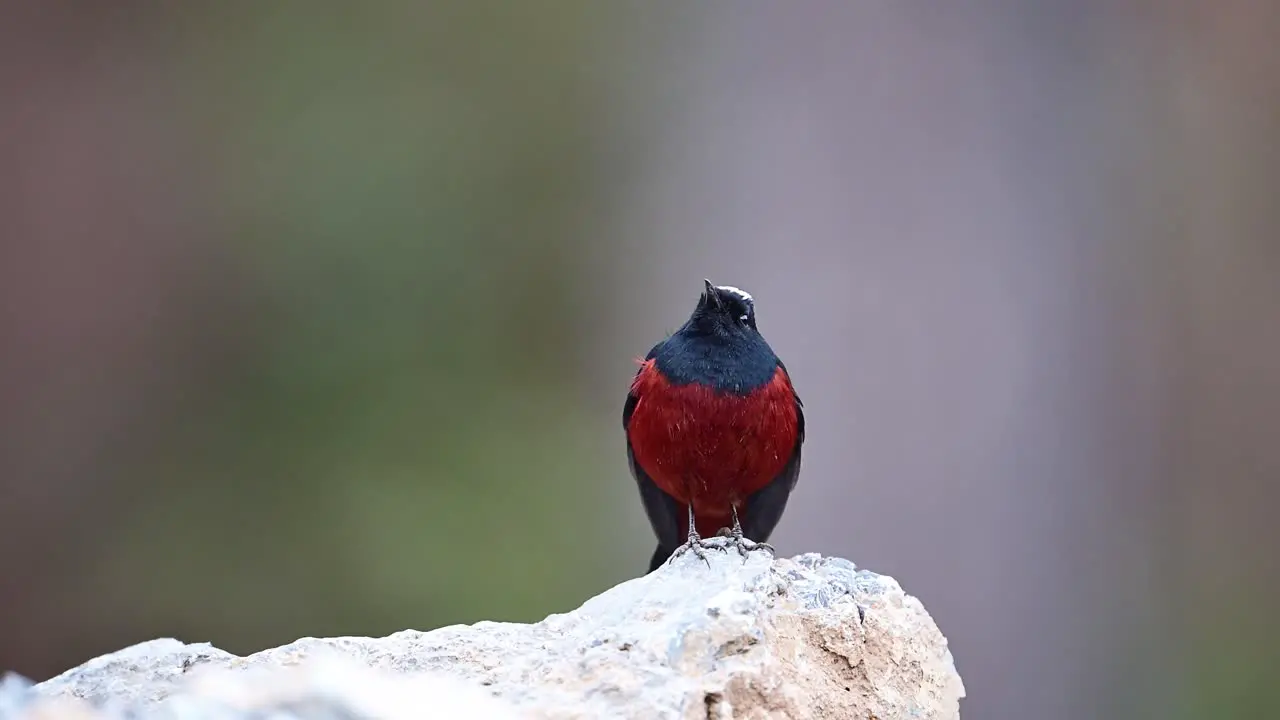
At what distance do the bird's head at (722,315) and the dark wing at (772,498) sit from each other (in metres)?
0.16

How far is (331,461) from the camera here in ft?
19.3

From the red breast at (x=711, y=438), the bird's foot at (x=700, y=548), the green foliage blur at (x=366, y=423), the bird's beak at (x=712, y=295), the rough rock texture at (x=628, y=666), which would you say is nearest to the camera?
the rough rock texture at (x=628, y=666)

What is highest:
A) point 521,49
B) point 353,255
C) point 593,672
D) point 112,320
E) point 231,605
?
point 521,49

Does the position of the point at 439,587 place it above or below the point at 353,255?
below

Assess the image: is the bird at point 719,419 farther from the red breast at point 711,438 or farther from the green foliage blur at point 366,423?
the green foliage blur at point 366,423

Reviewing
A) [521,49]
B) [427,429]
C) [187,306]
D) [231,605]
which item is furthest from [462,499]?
[521,49]

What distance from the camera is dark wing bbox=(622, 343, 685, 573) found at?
3535 mm

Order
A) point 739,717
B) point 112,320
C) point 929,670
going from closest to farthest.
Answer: point 739,717, point 929,670, point 112,320

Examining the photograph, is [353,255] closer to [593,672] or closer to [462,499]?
[462,499]

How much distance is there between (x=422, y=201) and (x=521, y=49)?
0.98 m

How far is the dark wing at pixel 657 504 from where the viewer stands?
354 cm

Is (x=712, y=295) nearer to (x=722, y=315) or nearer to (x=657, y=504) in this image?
(x=722, y=315)

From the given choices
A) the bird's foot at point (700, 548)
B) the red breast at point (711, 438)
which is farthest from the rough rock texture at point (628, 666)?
the red breast at point (711, 438)

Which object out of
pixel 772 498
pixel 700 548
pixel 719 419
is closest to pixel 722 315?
pixel 719 419
